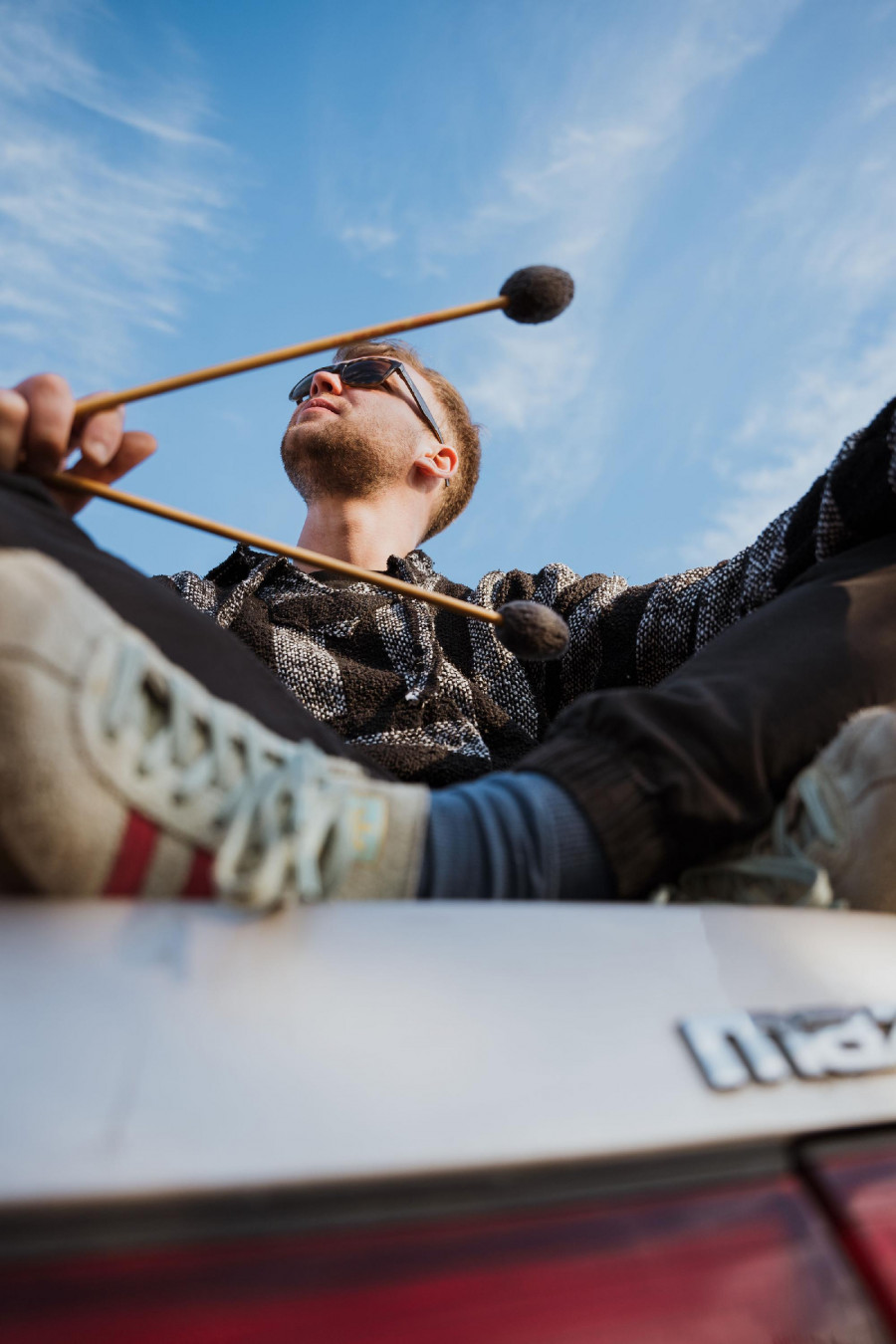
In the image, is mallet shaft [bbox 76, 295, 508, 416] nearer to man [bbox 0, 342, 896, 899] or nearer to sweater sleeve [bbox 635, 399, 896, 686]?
man [bbox 0, 342, 896, 899]

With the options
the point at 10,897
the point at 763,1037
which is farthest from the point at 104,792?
the point at 763,1037

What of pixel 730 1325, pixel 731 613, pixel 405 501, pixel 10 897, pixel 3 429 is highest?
pixel 405 501

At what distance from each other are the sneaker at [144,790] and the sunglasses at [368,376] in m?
1.62

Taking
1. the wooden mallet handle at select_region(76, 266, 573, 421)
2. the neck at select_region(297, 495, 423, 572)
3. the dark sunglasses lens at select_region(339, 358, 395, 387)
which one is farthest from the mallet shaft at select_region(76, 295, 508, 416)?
the dark sunglasses lens at select_region(339, 358, 395, 387)

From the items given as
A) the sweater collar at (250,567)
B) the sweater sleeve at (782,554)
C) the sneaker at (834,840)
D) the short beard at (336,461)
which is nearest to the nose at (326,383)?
the short beard at (336,461)

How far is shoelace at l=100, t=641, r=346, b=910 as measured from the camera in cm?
44

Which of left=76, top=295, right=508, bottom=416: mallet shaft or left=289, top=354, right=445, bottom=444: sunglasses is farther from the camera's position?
left=289, top=354, right=445, bottom=444: sunglasses

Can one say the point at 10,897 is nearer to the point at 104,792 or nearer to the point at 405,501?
the point at 104,792

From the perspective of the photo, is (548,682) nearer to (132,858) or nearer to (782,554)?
(782,554)

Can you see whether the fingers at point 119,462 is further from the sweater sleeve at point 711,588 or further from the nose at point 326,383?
the nose at point 326,383

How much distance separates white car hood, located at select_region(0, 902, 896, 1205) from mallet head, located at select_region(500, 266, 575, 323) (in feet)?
2.29

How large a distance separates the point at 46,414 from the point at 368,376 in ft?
4.60

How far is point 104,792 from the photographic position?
445mm

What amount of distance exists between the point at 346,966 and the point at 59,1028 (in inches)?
4.5
